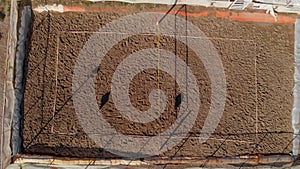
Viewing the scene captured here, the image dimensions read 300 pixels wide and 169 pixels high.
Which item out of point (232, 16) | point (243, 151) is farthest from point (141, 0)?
point (243, 151)

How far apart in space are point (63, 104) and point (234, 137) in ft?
18.4

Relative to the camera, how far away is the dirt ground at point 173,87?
1098cm

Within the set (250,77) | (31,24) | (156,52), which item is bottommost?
(250,77)

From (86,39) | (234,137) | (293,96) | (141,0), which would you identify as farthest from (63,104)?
(293,96)

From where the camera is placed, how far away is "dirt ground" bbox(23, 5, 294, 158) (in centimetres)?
1098

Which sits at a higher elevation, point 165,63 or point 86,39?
point 86,39

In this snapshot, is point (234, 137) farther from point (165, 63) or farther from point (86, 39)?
point (86, 39)

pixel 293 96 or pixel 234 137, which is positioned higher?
pixel 293 96

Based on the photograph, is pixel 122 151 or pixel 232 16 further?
pixel 232 16

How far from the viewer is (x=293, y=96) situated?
38.0 ft

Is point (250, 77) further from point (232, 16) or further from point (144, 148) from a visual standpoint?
point (144, 148)

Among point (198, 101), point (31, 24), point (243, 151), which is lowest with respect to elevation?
point (243, 151)

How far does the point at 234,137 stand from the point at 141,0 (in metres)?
5.39

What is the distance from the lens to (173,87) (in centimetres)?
1134
